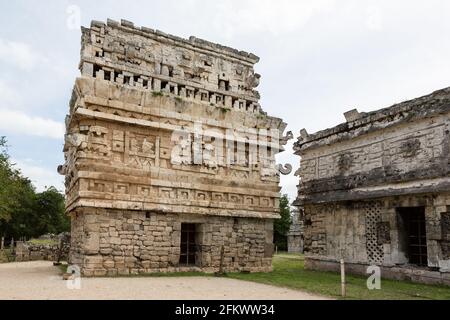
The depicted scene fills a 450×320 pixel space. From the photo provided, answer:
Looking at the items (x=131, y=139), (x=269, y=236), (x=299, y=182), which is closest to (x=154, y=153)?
(x=131, y=139)

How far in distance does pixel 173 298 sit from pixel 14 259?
1464 cm

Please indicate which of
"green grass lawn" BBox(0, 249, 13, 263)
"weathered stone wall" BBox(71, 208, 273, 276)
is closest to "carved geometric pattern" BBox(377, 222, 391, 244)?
"weathered stone wall" BBox(71, 208, 273, 276)

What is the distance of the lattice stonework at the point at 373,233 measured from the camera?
38.5 feet

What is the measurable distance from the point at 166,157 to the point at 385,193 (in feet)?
21.0

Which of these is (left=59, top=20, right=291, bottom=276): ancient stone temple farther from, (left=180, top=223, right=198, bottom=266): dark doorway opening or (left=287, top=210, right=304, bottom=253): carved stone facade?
(left=287, top=210, right=304, bottom=253): carved stone facade

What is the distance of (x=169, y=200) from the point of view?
1157 centimetres

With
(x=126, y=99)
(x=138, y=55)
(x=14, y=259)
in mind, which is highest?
(x=138, y=55)

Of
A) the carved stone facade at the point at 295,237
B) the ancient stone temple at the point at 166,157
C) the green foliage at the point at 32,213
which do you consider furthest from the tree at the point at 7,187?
the carved stone facade at the point at 295,237

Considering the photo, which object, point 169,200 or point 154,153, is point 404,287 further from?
point 154,153

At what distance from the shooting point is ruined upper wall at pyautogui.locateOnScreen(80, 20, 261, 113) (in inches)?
464

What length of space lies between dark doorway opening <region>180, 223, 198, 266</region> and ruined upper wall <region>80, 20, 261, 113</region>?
165 inches

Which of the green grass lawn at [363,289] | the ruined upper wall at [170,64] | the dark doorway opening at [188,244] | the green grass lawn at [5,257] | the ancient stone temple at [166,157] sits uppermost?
the ruined upper wall at [170,64]

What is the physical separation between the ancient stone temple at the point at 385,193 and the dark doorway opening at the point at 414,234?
0.09ft

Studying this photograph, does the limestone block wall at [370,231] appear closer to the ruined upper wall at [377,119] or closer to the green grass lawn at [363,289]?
the green grass lawn at [363,289]
